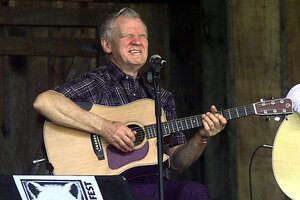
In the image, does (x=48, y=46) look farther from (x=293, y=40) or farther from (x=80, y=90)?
(x=293, y=40)

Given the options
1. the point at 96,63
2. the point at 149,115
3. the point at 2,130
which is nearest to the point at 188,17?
the point at 96,63

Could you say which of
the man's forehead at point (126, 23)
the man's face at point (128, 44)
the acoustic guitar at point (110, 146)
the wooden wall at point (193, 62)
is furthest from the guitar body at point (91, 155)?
the wooden wall at point (193, 62)

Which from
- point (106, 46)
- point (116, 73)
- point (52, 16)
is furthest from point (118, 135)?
point (52, 16)

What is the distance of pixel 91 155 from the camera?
445 centimetres

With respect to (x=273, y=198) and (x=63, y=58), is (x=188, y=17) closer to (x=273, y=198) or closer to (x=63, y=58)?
(x=63, y=58)

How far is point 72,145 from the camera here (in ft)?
14.6

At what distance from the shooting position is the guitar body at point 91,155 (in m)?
4.41

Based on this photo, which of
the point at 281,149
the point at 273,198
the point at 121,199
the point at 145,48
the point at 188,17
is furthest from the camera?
the point at 188,17

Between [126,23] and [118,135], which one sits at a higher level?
[126,23]

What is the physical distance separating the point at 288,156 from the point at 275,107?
1.00ft

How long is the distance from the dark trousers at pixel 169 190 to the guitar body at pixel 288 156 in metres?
0.45

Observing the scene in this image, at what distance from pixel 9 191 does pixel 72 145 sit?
90 cm

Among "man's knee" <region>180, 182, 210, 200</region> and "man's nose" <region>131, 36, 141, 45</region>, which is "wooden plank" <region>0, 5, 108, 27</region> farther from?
"man's knee" <region>180, 182, 210, 200</region>

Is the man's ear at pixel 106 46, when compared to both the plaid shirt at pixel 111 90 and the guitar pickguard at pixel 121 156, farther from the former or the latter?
the guitar pickguard at pixel 121 156
